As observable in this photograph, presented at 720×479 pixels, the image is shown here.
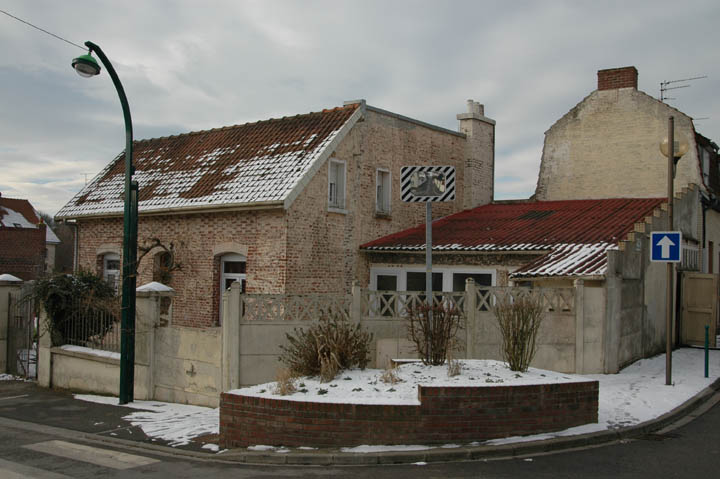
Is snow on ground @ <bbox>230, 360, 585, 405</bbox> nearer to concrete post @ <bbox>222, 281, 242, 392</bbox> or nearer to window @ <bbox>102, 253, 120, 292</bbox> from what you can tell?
concrete post @ <bbox>222, 281, 242, 392</bbox>

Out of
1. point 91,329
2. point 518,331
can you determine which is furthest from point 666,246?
point 91,329

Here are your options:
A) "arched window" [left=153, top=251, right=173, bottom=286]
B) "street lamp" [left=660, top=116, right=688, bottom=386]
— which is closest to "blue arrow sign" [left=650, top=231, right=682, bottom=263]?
"street lamp" [left=660, top=116, right=688, bottom=386]

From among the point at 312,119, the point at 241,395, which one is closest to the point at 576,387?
the point at 241,395

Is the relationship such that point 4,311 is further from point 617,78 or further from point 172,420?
point 617,78

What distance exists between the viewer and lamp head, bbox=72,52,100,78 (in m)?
11.5

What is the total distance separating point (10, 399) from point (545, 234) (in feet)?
41.3

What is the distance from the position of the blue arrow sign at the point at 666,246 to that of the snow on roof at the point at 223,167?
8322 mm

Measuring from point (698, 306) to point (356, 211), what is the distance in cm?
916

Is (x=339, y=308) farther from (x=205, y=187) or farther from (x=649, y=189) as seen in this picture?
(x=649, y=189)

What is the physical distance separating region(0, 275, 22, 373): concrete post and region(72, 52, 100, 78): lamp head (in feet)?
24.4

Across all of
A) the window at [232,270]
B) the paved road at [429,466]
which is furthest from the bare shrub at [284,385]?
the window at [232,270]

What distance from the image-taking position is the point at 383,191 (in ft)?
67.2

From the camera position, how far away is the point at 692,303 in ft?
57.9

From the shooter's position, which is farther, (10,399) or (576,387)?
(10,399)
